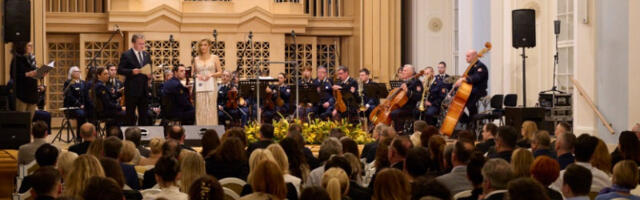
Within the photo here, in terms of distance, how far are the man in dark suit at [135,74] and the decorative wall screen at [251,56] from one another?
19.7 feet

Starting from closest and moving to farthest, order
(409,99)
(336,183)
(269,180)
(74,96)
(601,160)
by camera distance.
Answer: (269,180), (336,183), (601,160), (74,96), (409,99)

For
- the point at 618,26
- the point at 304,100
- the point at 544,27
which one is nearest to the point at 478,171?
the point at 618,26

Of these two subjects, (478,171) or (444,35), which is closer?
(478,171)

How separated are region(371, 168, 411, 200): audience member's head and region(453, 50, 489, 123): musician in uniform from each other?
27.1 feet

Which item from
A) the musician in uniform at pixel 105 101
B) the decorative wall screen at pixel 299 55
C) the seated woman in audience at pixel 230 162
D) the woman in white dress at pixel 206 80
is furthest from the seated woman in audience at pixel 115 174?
the decorative wall screen at pixel 299 55

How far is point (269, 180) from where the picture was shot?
5.14 m

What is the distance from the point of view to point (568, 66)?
15055 millimetres

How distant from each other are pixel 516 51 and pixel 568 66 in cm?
96

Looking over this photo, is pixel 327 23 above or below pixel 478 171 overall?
above

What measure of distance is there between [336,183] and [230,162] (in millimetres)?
1993

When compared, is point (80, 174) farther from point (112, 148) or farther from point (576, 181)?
point (576, 181)

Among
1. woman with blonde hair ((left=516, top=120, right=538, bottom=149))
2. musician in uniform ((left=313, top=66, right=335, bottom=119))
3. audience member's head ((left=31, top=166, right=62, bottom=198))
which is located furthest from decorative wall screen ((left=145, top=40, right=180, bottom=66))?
audience member's head ((left=31, top=166, right=62, bottom=198))

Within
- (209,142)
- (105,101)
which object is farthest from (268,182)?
(105,101)

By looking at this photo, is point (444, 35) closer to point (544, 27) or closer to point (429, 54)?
point (429, 54)
